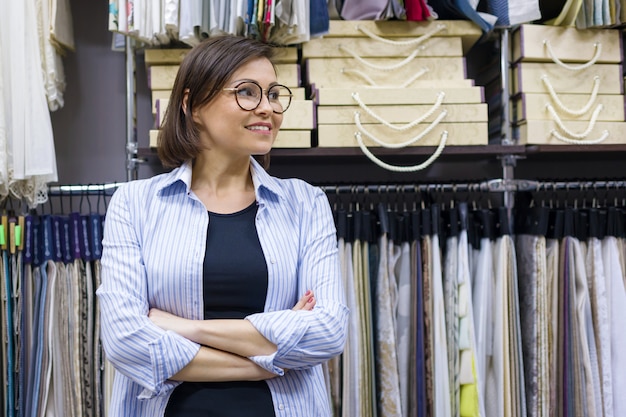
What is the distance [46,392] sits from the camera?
176cm

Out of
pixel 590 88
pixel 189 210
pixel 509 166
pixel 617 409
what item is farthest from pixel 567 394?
pixel 189 210

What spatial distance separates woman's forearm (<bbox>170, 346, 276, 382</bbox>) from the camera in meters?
1.15

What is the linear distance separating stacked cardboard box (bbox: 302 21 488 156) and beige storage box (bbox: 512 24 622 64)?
0.51ft

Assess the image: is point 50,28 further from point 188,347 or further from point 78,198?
point 188,347

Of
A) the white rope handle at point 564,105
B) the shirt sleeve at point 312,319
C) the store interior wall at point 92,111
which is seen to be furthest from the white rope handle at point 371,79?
the store interior wall at point 92,111

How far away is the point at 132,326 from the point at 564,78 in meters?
1.52

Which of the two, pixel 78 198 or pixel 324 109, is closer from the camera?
pixel 324 109

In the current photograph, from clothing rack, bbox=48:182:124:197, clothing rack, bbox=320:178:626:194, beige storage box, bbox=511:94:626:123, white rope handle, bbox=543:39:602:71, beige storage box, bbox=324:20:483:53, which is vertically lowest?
clothing rack, bbox=320:178:626:194

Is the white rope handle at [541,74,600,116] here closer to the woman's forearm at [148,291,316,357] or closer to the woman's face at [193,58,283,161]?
the woman's face at [193,58,283,161]

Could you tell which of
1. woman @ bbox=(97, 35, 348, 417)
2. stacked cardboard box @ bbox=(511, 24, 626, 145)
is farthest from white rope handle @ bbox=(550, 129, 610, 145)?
woman @ bbox=(97, 35, 348, 417)

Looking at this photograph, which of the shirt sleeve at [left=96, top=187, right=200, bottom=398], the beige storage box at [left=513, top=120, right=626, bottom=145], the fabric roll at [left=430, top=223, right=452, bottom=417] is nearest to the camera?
the shirt sleeve at [left=96, top=187, right=200, bottom=398]

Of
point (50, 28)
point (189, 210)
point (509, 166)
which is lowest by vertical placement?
point (189, 210)

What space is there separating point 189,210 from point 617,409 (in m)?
1.39

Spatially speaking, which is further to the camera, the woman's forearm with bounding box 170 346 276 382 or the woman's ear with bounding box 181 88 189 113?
the woman's ear with bounding box 181 88 189 113
